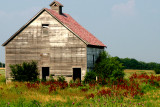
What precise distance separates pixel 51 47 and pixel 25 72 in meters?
4.10

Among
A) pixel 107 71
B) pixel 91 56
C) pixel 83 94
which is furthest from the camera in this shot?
pixel 91 56

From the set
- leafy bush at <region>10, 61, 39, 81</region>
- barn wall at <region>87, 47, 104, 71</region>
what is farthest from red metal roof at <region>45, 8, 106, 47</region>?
leafy bush at <region>10, 61, 39, 81</region>

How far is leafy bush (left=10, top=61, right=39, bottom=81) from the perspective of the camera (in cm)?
3188

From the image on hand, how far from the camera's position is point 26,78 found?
1251 inches

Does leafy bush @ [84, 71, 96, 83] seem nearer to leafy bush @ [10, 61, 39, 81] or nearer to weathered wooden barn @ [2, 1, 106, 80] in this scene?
weathered wooden barn @ [2, 1, 106, 80]

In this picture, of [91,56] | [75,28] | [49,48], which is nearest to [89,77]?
[91,56]

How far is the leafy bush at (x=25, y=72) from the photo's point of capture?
3188 cm

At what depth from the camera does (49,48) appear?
1266 inches

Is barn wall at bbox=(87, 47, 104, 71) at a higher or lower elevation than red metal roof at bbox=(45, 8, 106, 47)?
lower

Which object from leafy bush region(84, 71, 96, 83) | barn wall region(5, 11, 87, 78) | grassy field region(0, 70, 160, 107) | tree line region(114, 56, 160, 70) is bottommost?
grassy field region(0, 70, 160, 107)

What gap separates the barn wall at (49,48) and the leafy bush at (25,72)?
0.66 m

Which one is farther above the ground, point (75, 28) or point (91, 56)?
point (75, 28)

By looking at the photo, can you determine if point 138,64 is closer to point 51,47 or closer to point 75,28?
point 75,28

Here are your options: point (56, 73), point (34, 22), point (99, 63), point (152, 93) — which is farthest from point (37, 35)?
point (152, 93)
